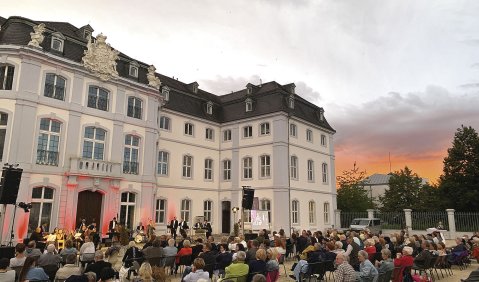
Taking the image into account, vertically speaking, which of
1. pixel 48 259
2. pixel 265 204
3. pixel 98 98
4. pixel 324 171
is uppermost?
pixel 98 98

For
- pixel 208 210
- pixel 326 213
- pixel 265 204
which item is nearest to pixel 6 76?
pixel 208 210

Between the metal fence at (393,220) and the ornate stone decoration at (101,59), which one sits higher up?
the ornate stone decoration at (101,59)

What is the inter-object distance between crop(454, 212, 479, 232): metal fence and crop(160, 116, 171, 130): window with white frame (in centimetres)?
2239

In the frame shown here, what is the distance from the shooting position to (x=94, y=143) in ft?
65.5

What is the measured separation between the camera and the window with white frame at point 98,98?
795 inches

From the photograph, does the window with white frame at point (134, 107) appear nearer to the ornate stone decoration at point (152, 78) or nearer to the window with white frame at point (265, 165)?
the ornate stone decoration at point (152, 78)

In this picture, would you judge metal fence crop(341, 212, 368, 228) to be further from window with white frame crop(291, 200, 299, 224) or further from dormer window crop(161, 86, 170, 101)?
dormer window crop(161, 86, 170, 101)

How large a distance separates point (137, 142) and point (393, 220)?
2198cm

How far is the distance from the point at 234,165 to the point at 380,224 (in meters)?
13.5

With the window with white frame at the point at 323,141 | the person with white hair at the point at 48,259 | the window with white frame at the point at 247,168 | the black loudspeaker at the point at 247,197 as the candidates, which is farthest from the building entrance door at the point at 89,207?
the window with white frame at the point at 323,141

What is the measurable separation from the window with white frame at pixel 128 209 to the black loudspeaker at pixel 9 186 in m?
8.27

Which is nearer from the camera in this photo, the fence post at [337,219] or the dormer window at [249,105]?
the dormer window at [249,105]

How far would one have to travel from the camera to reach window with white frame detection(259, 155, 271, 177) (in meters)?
27.8

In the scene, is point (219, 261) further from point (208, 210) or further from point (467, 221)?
point (467, 221)
